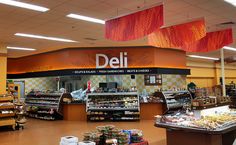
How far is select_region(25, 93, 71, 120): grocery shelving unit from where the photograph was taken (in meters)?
11.2

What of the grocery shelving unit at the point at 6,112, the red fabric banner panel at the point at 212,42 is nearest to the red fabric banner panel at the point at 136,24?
the red fabric banner panel at the point at 212,42

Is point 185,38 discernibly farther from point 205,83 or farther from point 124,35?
point 205,83

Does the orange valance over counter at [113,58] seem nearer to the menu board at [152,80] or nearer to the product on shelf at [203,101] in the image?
the menu board at [152,80]

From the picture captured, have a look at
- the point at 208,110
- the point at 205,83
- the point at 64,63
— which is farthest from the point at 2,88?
the point at 205,83

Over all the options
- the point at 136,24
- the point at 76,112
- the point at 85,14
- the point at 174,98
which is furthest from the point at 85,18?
the point at 174,98

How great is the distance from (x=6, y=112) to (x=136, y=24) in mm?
6623

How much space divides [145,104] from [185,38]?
18.3ft

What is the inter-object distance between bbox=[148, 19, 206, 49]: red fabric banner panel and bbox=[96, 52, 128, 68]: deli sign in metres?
5.16

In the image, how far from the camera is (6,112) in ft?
28.9

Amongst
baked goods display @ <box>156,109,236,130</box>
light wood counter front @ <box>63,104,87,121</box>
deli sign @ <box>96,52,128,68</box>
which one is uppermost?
deli sign @ <box>96,52,128,68</box>

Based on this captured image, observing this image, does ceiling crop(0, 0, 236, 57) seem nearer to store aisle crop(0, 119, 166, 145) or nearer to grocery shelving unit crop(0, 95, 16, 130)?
grocery shelving unit crop(0, 95, 16, 130)

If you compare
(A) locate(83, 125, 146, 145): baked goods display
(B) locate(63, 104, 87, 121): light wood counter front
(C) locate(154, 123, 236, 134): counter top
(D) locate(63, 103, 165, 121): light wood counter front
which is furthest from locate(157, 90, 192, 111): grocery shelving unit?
(A) locate(83, 125, 146, 145): baked goods display

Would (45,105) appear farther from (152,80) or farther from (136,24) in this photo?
(136,24)

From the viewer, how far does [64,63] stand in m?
11.4
